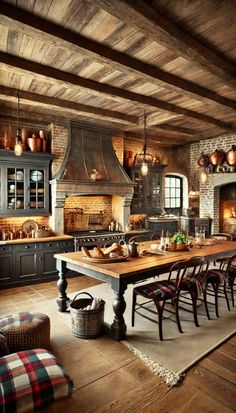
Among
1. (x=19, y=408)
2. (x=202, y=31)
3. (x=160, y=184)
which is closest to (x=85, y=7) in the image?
(x=202, y=31)

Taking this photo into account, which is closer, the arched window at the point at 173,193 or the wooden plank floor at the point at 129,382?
the wooden plank floor at the point at 129,382

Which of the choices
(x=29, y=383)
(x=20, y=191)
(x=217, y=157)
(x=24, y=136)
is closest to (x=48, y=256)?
(x=20, y=191)

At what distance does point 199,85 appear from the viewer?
4457 mm

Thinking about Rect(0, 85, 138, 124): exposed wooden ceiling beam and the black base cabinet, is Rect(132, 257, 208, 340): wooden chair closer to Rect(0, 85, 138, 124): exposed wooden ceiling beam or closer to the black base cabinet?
the black base cabinet

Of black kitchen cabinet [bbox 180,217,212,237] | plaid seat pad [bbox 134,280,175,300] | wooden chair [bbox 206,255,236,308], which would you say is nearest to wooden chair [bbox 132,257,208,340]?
plaid seat pad [bbox 134,280,175,300]

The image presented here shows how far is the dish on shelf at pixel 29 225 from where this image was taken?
6.07m

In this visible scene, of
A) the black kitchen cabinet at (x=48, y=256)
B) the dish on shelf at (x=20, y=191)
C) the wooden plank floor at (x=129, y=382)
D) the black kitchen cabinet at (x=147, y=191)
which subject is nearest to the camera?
the wooden plank floor at (x=129, y=382)

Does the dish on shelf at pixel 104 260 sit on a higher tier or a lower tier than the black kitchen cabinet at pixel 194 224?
lower

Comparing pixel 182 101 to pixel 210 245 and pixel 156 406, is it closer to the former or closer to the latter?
pixel 210 245

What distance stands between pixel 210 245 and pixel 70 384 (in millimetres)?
3606

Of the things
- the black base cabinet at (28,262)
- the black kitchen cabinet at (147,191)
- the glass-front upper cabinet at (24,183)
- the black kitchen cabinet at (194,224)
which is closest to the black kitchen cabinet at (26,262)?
the black base cabinet at (28,262)

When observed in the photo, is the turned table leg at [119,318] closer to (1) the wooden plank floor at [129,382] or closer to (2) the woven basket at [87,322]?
(1) the wooden plank floor at [129,382]

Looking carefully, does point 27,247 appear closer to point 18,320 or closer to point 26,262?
point 26,262

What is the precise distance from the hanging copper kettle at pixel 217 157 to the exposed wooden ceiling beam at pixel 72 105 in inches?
106
